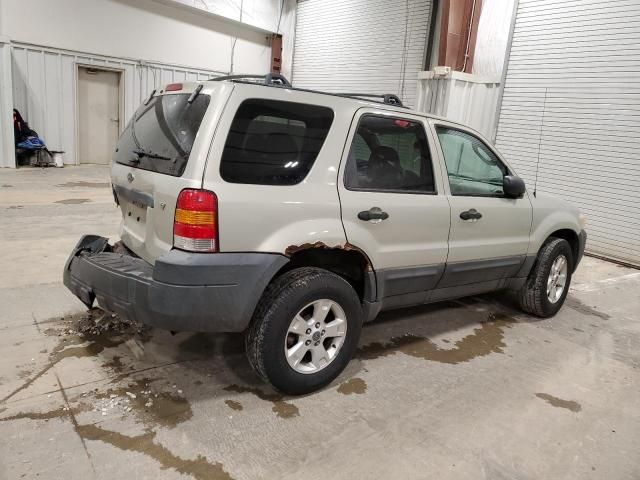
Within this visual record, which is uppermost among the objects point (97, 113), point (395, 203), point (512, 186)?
point (97, 113)

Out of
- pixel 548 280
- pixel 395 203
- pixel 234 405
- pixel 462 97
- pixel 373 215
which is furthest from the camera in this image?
pixel 462 97

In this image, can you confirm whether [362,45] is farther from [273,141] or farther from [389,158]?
[273,141]

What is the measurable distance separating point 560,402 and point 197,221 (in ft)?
8.31

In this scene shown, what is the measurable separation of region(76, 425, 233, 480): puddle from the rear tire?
10.9 feet

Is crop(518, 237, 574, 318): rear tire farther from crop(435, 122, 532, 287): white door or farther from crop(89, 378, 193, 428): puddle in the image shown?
crop(89, 378, 193, 428): puddle

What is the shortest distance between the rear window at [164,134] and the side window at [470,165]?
1.82 m

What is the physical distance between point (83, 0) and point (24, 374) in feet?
38.5

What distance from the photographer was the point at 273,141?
2.63 m

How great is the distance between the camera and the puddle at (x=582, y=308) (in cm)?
484

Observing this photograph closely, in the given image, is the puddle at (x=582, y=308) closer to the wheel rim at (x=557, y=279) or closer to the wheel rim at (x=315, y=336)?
the wheel rim at (x=557, y=279)

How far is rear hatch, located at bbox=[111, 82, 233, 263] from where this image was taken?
2467 millimetres

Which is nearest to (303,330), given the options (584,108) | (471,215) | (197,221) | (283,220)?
(283,220)

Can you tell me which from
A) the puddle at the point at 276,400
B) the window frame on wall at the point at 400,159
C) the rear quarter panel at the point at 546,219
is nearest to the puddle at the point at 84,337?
the puddle at the point at 276,400

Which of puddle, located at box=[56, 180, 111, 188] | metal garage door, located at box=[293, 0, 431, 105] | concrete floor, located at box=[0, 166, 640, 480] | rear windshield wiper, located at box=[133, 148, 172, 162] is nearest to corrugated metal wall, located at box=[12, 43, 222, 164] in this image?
puddle, located at box=[56, 180, 111, 188]
